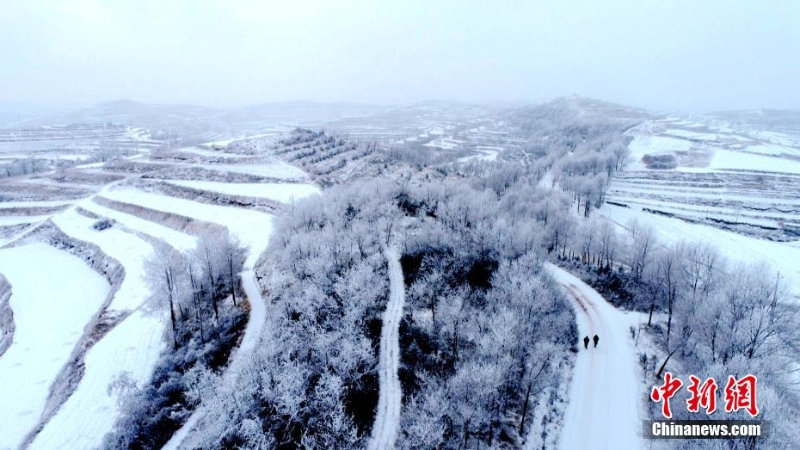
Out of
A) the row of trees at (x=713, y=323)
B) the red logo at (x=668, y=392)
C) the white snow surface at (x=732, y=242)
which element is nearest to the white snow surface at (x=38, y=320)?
the red logo at (x=668, y=392)

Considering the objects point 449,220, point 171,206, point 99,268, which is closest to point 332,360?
point 449,220

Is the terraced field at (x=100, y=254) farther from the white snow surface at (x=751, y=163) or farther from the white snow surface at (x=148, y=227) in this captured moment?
the white snow surface at (x=751, y=163)

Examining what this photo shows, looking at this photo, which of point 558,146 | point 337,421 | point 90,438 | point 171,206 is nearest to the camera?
point 337,421

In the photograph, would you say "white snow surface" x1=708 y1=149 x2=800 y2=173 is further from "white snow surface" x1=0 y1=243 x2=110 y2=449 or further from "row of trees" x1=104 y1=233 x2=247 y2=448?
"white snow surface" x1=0 y1=243 x2=110 y2=449

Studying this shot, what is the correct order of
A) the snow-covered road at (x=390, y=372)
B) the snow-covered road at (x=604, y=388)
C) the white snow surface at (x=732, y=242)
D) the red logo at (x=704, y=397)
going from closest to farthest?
the red logo at (x=704, y=397) < the snow-covered road at (x=390, y=372) < the snow-covered road at (x=604, y=388) < the white snow surface at (x=732, y=242)

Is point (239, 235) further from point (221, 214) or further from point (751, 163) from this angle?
point (751, 163)

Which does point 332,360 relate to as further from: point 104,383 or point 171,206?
point 171,206
